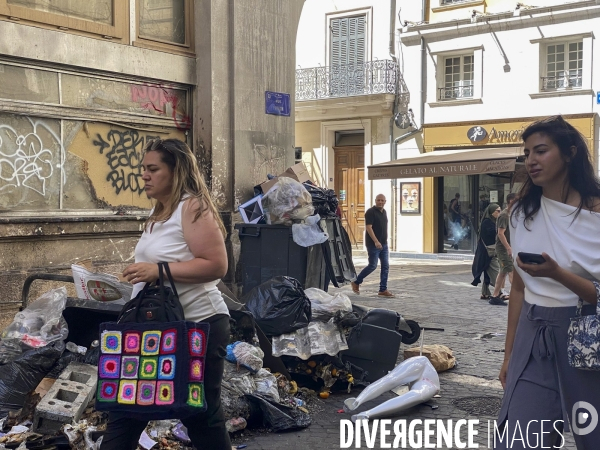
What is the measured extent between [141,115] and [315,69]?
17315mm

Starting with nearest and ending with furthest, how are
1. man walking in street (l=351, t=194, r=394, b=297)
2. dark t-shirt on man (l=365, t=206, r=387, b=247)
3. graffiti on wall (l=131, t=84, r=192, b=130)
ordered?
graffiti on wall (l=131, t=84, r=192, b=130)
man walking in street (l=351, t=194, r=394, b=297)
dark t-shirt on man (l=365, t=206, r=387, b=247)

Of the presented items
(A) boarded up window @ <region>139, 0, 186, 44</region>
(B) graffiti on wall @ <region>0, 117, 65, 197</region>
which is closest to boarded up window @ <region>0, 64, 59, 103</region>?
(B) graffiti on wall @ <region>0, 117, 65, 197</region>

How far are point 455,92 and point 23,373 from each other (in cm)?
1993

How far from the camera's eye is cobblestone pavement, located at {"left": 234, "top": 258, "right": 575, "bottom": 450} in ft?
16.5

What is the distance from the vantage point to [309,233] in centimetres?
777

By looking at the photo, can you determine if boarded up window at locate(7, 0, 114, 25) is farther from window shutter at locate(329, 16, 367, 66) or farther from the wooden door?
window shutter at locate(329, 16, 367, 66)

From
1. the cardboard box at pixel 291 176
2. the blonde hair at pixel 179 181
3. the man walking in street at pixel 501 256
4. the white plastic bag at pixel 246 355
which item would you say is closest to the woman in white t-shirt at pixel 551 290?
the blonde hair at pixel 179 181

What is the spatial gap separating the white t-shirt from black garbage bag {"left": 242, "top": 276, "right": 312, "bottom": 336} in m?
3.15

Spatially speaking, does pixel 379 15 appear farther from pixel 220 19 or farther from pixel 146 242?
pixel 146 242

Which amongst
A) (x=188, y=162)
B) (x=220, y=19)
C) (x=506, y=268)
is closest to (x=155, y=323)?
(x=188, y=162)

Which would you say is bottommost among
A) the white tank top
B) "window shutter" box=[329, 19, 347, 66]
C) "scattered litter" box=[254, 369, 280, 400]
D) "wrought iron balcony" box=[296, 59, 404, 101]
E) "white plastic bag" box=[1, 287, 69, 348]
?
"scattered litter" box=[254, 369, 280, 400]

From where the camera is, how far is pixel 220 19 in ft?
30.0

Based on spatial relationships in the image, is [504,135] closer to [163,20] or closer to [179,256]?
[163,20]

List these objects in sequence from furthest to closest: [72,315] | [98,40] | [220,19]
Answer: [220,19] < [98,40] < [72,315]
